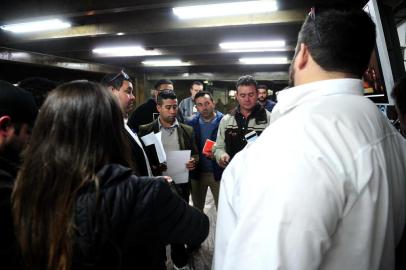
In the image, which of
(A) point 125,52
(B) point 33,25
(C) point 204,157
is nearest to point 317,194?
(C) point 204,157

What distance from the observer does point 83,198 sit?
83cm

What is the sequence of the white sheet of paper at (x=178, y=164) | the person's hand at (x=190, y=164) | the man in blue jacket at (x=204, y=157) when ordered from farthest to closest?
1. the man in blue jacket at (x=204, y=157)
2. the person's hand at (x=190, y=164)
3. the white sheet of paper at (x=178, y=164)

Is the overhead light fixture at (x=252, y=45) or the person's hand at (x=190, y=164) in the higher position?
the overhead light fixture at (x=252, y=45)

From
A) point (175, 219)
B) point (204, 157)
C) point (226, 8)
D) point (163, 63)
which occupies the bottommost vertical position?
point (204, 157)

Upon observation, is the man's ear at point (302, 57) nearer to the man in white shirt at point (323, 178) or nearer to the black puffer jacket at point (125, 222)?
the man in white shirt at point (323, 178)

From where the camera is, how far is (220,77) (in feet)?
36.7

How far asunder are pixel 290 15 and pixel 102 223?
14.7 ft

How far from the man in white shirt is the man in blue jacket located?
2447mm

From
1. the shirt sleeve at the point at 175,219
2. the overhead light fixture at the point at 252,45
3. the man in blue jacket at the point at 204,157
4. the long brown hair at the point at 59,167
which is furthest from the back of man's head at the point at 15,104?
the overhead light fixture at the point at 252,45

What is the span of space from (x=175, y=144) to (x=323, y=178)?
2483 mm

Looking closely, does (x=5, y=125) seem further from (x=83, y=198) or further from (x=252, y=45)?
(x=252, y=45)

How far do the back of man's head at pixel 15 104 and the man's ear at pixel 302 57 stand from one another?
0.98 meters

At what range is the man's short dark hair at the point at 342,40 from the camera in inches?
33.3

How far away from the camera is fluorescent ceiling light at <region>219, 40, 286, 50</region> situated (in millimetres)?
6184
